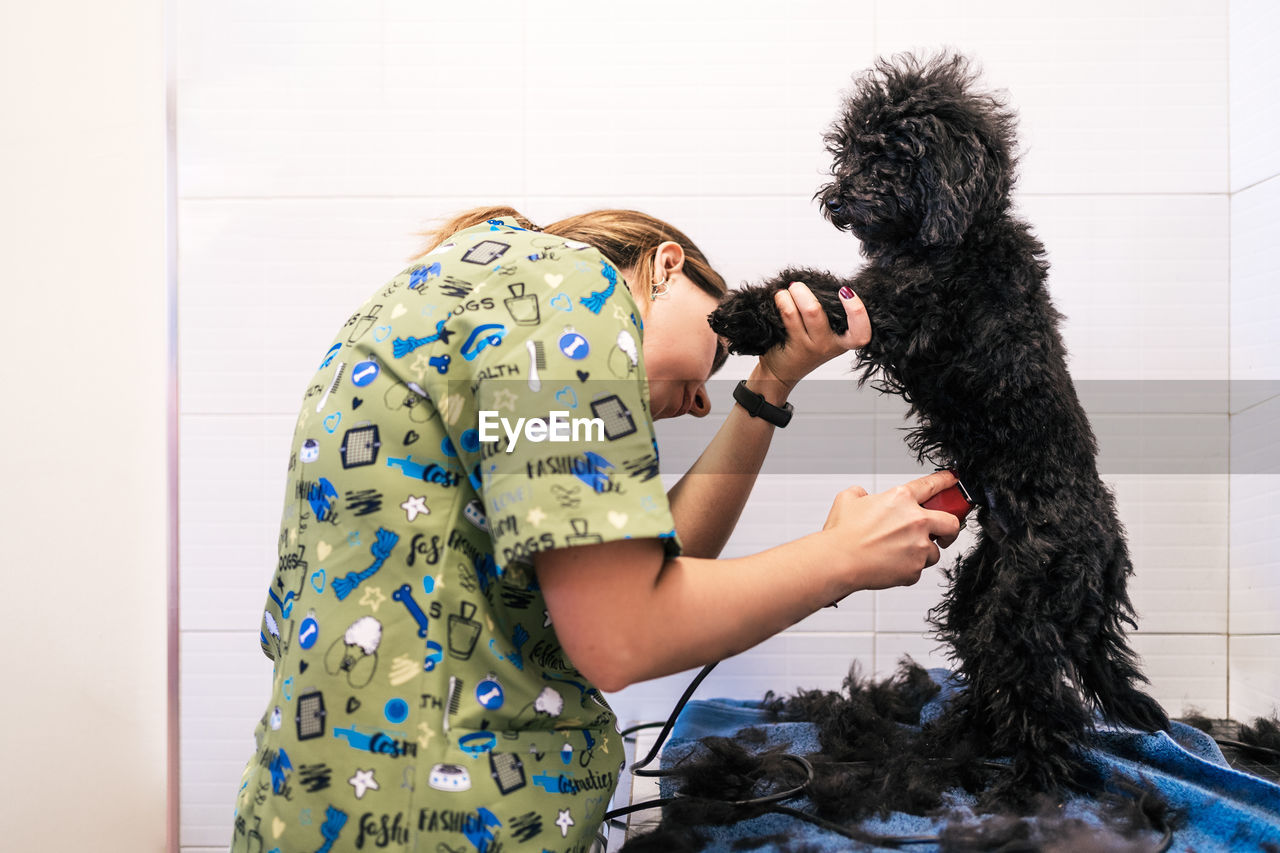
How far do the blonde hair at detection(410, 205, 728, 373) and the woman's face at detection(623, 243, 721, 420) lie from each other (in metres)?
0.01

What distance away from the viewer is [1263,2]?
44.6 inches

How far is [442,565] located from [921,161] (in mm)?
540

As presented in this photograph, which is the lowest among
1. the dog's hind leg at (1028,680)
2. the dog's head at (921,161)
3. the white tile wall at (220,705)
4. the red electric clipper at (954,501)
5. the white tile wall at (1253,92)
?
the white tile wall at (220,705)

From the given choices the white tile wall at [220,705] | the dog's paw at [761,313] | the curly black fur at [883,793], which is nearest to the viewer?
the curly black fur at [883,793]

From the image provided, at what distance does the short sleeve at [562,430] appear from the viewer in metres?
0.55

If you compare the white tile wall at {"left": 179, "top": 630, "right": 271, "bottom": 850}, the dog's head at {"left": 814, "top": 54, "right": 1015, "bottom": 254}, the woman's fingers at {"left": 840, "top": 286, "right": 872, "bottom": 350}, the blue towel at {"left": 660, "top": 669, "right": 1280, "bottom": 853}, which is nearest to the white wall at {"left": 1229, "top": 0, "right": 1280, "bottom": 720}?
the blue towel at {"left": 660, "top": 669, "right": 1280, "bottom": 853}

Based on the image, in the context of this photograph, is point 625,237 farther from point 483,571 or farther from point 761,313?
point 483,571

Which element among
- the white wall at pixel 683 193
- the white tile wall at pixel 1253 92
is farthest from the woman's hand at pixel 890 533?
the white tile wall at pixel 1253 92

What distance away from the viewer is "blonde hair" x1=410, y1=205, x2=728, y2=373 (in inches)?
33.4

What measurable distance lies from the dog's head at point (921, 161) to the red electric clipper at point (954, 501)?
0.77ft

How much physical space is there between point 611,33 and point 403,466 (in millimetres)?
863

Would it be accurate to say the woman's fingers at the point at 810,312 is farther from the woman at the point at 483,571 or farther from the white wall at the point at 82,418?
the white wall at the point at 82,418

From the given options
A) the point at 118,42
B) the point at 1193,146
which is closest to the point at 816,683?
the point at 1193,146

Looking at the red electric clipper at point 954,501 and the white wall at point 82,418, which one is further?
the white wall at point 82,418
